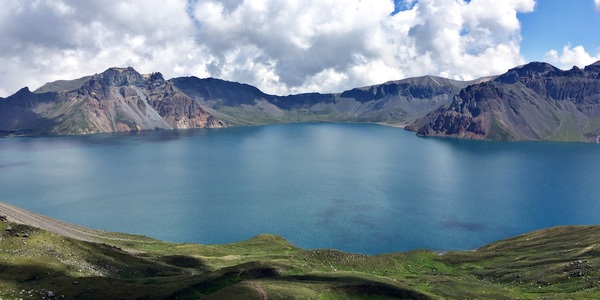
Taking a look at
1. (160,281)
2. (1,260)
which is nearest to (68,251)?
(1,260)

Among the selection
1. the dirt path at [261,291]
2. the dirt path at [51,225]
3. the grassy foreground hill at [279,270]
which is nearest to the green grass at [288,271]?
the grassy foreground hill at [279,270]

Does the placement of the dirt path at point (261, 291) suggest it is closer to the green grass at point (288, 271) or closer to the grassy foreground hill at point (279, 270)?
the grassy foreground hill at point (279, 270)

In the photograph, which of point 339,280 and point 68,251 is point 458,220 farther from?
point 68,251

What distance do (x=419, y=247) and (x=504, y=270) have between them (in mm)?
44475

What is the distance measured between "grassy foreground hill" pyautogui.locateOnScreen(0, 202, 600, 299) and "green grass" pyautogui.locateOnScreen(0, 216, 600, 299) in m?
0.19

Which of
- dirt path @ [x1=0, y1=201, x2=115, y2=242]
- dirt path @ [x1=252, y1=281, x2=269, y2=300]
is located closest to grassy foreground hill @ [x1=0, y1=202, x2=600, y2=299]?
dirt path @ [x1=252, y1=281, x2=269, y2=300]

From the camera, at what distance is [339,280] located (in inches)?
3452

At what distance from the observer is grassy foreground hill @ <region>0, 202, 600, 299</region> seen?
74.2 metres

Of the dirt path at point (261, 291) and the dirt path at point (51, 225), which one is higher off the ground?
the dirt path at point (261, 291)

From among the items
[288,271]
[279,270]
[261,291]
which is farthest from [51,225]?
[261,291]

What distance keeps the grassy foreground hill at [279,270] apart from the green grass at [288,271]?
0.64 feet

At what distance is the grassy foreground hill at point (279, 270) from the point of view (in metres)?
74.2

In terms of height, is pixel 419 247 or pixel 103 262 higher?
pixel 103 262

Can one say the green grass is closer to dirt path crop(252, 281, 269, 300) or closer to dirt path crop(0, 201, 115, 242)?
dirt path crop(252, 281, 269, 300)
